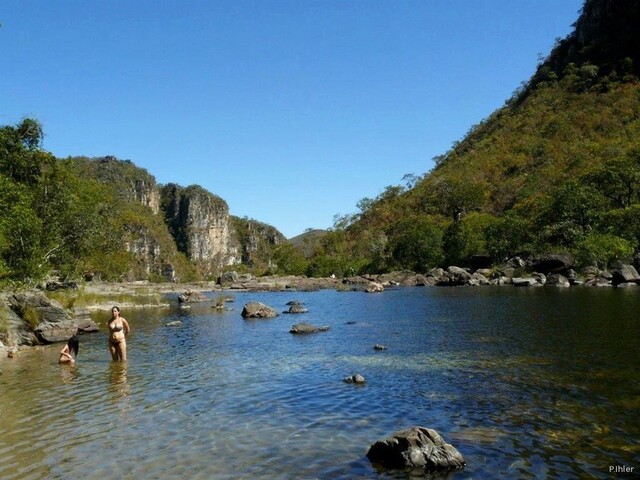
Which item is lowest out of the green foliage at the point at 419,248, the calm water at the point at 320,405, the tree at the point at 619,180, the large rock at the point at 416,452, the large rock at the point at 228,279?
the calm water at the point at 320,405

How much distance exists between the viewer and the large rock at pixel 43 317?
32.2 m

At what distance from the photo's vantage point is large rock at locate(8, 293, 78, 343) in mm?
32156

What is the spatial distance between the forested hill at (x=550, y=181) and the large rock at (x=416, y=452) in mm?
82951

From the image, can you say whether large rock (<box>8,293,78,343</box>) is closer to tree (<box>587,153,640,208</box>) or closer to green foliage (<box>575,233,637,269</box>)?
green foliage (<box>575,233,637,269</box>)

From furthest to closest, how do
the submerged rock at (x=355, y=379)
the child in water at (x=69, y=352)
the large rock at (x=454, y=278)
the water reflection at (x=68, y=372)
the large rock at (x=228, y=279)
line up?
the large rock at (x=228, y=279)
the large rock at (x=454, y=278)
the child in water at (x=69, y=352)
the water reflection at (x=68, y=372)
the submerged rock at (x=355, y=379)

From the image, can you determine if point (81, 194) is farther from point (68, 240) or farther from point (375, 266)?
point (375, 266)

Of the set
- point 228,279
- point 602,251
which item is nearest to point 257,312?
point 602,251

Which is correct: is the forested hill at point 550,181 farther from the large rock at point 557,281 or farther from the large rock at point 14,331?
the large rock at point 14,331

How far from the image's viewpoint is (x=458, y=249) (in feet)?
400

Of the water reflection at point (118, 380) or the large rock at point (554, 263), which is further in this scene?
the large rock at point (554, 263)

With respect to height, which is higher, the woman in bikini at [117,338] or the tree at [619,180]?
the tree at [619,180]

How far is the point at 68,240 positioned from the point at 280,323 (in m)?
30.5

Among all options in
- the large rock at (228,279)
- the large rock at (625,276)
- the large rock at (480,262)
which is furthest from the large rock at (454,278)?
the large rock at (228,279)

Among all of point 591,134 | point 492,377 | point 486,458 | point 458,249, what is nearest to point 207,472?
point 486,458
